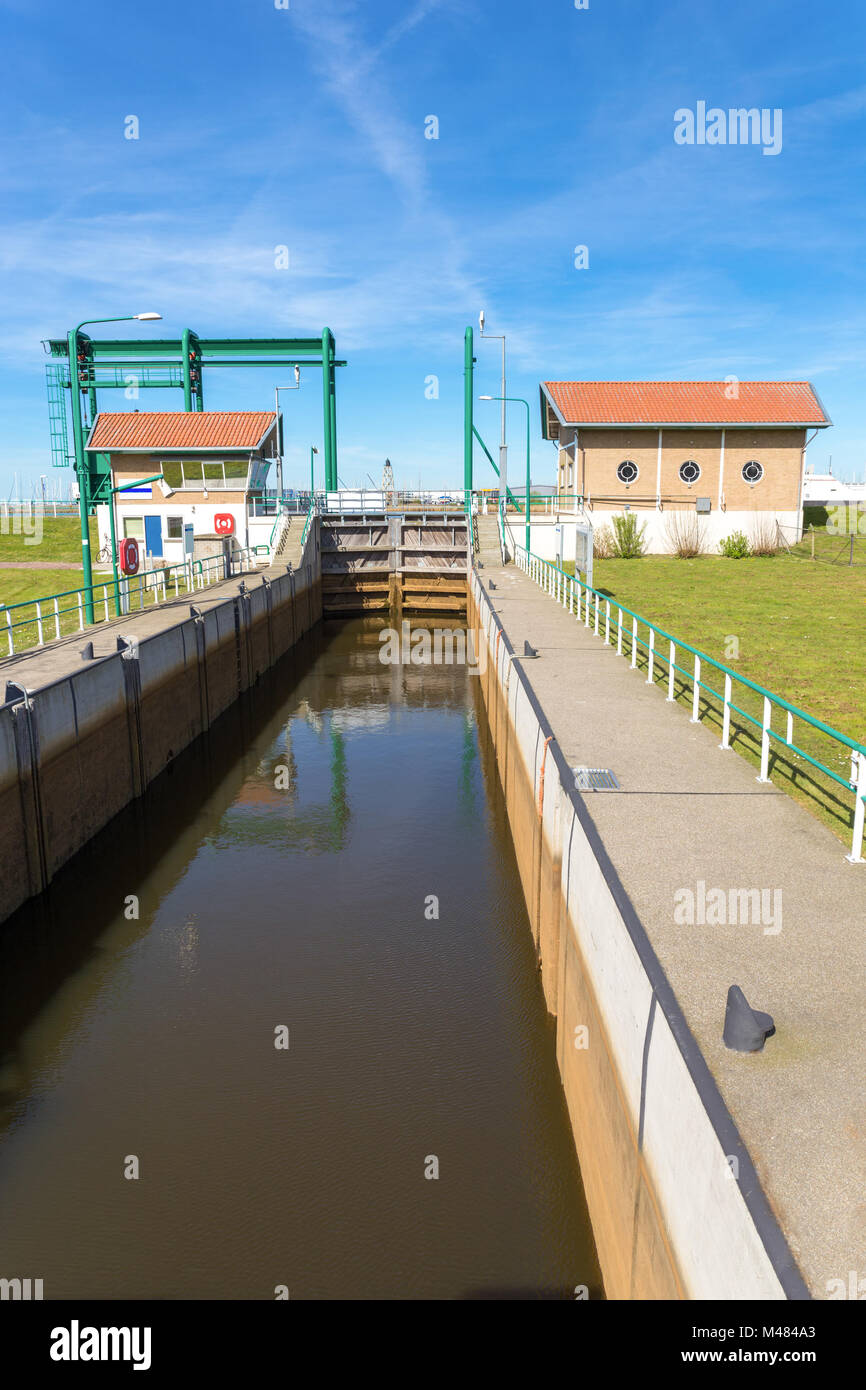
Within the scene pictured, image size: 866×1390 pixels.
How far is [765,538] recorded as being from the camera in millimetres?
42750

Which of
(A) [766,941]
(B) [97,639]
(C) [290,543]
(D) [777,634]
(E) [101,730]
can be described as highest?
(C) [290,543]

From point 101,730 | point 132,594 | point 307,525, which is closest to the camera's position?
point 101,730

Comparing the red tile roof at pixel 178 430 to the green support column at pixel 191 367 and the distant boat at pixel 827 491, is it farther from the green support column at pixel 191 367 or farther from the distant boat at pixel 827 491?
the distant boat at pixel 827 491

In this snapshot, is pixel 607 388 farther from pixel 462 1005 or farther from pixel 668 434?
pixel 462 1005

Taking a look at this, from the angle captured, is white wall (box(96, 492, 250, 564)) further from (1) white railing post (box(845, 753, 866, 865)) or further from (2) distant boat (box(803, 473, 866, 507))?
(2) distant boat (box(803, 473, 866, 507))

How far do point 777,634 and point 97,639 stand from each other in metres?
15.0

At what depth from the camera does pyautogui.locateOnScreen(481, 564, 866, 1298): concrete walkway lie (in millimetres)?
4023

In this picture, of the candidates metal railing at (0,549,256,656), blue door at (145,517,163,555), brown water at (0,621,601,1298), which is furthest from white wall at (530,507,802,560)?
brown water at (0,621,601,1298)

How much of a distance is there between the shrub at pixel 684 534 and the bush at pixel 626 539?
1.56 m

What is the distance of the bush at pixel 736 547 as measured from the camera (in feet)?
136

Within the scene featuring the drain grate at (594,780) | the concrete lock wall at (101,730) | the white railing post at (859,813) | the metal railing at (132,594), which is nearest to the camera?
the white railing post at (859,813)

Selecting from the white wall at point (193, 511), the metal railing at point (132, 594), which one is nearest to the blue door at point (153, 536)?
the metal railing at point (132, 594)

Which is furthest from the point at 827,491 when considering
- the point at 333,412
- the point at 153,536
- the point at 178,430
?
the point at 153,536

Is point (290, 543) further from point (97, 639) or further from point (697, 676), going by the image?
point (697, 676)
